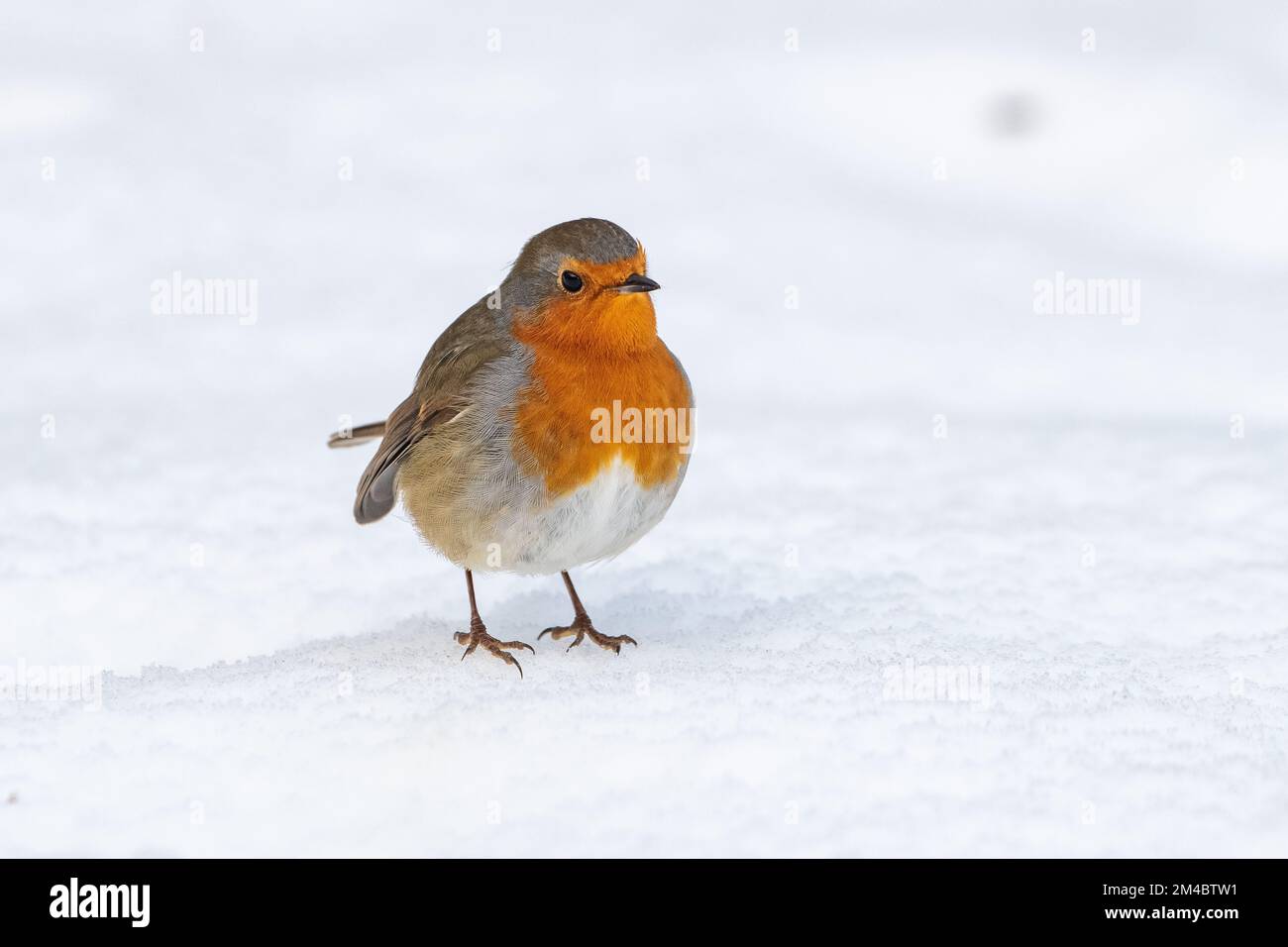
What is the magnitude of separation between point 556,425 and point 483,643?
758 millimetres

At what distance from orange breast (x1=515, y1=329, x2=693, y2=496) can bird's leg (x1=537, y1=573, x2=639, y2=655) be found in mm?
591

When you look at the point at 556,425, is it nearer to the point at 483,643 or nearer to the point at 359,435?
the point at 483,643

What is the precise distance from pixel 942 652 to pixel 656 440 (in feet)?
3.53

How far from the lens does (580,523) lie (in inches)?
171

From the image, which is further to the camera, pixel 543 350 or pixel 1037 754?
pixel 543 350

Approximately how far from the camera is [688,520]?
6.19 m

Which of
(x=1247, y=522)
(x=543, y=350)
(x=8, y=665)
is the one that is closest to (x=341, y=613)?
(x=8, y=665)

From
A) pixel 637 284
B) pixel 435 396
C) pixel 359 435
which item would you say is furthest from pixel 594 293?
pixel 359 435

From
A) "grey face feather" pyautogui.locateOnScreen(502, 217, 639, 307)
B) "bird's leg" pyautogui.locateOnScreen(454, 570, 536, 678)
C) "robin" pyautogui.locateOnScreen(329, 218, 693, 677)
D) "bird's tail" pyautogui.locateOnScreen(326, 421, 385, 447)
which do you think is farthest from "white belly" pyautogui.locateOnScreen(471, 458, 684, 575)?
"bird's tail" pyautogui.locateOnScreen(326, 421, 385, 447)

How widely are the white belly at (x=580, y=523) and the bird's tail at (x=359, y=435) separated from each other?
1118 millimetres

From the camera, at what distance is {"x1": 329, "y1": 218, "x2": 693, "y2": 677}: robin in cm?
432

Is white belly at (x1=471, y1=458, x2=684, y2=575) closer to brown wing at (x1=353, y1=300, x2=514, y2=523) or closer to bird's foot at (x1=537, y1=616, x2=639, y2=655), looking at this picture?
bird's foot at (x1=537, y1=616, x2=639, y2=655)
